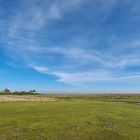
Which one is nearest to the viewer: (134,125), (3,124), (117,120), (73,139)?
(73,139)

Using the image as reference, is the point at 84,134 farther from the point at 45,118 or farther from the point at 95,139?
the point at 45,118

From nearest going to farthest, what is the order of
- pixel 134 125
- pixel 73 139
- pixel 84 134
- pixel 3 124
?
pixel 73 139, pixel 84 134, pixel 3 124, pixel 134 125

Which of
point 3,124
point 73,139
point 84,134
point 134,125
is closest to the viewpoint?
point 73,139

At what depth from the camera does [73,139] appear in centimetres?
3319

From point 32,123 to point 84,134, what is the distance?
7888 millimetres

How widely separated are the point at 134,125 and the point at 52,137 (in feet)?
47.1

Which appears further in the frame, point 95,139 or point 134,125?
point 134,125

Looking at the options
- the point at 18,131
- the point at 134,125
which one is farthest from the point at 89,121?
the point at 18,131

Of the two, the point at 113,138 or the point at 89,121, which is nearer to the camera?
the point at 113,138

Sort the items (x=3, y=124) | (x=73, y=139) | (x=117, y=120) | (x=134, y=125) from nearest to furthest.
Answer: (x=73, y=139) → (x=3, y=124) → (x=134, y=125) → (x=117, y=120)

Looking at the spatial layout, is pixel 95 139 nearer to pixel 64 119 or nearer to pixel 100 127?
pixel 100 127

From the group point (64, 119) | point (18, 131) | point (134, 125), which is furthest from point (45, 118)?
point (134, 125)

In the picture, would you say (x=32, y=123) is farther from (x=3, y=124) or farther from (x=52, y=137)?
(x=52, y=137)

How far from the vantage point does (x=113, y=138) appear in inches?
1377
